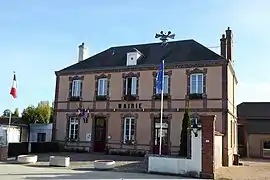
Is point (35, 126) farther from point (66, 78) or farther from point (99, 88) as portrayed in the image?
point (99, 88)

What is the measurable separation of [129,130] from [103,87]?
3.64m

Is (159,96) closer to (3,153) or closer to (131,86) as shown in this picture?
(131,86)

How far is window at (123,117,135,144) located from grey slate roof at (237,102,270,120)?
13352 mm

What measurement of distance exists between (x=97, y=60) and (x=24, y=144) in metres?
8.29

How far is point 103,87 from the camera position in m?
22.9

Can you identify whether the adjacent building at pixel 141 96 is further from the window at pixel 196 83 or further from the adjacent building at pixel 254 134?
the adjacent building at pixel 254 134

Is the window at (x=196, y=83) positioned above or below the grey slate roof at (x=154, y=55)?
below

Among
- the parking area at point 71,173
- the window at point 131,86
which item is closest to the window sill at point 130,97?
the window at point 131,86

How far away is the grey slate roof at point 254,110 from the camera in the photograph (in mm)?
30237

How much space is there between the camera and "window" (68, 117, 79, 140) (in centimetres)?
2323

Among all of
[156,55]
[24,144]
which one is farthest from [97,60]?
[24,144]

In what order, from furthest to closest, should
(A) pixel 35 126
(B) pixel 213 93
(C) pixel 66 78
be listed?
1. (A) pixel 35 126
2. (C) pixel 66 78
3. (B) pixel 213 93

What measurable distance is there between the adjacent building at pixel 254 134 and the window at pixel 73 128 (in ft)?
47.5

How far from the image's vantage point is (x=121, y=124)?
2170cm
